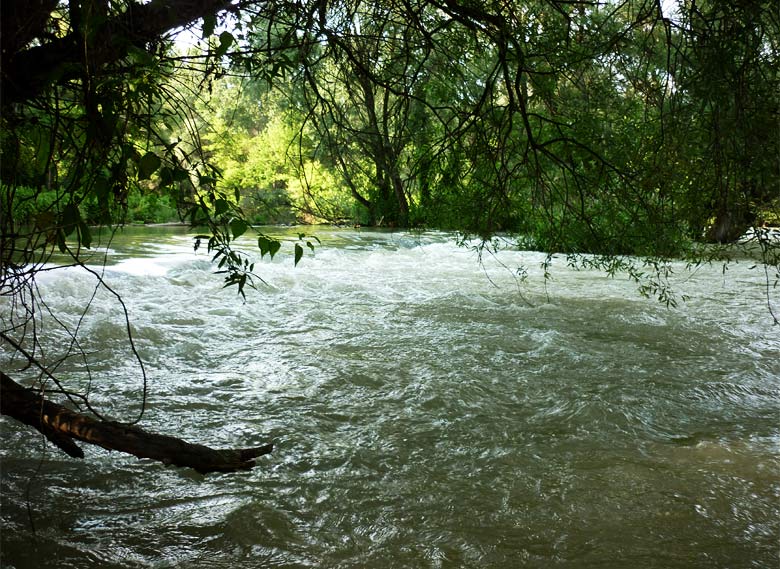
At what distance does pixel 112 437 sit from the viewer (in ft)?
7.11

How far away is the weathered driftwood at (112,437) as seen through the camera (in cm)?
217

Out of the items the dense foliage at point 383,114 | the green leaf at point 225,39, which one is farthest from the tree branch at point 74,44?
the green leaf at point 225,39

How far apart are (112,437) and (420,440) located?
2.03m

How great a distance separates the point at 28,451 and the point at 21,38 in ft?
7.01

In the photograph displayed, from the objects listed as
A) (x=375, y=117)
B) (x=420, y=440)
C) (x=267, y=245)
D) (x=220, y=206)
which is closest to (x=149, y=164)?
(x=220, y=206)

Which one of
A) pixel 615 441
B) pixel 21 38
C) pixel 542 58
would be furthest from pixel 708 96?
pixel 21 38

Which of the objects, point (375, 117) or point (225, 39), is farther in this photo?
point (375, 117)

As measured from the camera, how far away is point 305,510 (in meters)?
2.94

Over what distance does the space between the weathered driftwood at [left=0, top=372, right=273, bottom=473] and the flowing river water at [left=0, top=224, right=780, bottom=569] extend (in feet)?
1.03

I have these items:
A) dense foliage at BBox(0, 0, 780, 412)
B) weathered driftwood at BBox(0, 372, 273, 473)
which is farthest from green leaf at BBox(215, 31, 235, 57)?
weathered driftwood at BBox(0, 372, 273, 473)

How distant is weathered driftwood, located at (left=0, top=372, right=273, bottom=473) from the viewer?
217 centimetres

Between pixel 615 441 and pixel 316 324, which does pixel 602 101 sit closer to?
pixel 615 441

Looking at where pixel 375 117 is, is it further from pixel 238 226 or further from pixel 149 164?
pixel 149 164

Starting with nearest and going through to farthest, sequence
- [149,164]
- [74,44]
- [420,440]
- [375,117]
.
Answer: [149,164] → [74,44] → [420,440] → [375,117]
